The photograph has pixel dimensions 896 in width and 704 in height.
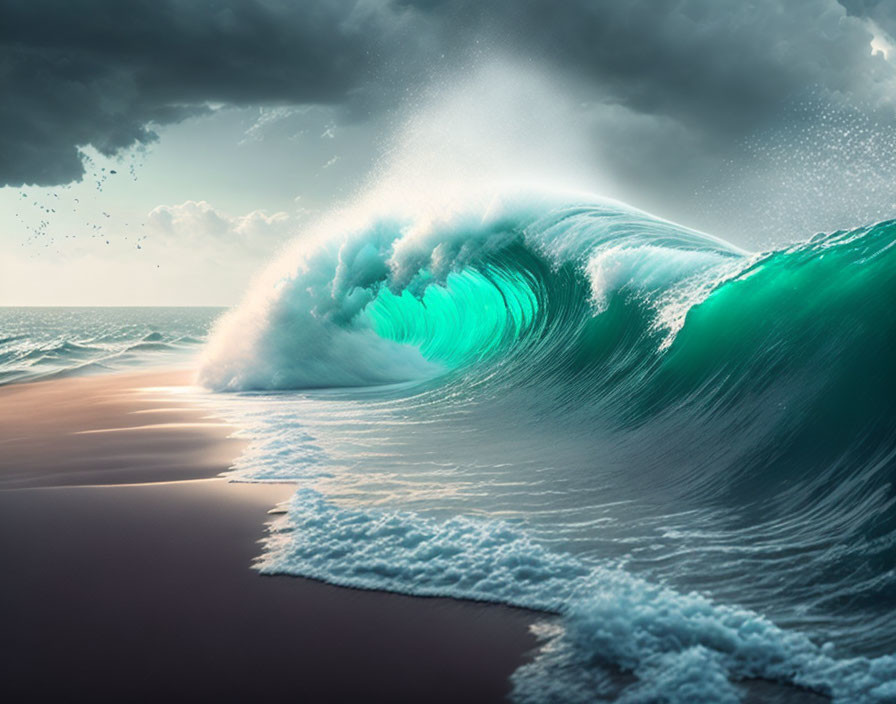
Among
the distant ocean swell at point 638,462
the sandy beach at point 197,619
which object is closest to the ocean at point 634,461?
the distant ocean swell at point 638,462

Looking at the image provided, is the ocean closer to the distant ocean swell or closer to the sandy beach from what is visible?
the distant ocean swell

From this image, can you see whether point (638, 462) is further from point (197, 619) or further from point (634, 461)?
point (197, 619)

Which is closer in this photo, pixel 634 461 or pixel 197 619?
pixel 197 619

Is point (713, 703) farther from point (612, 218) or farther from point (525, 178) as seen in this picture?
point (525, 178)

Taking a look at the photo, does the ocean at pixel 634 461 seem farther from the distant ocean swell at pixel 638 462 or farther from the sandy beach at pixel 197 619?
the sandy beach at pixel 197 619

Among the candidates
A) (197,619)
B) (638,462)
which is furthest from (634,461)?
(197,619)

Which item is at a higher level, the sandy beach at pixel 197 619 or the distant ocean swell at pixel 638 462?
the distant ocean swell at pixel 638 462

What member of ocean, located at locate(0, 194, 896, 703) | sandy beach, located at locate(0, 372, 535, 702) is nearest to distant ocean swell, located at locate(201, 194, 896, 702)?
ocean, located at locate(0, 194, 896, 703)
